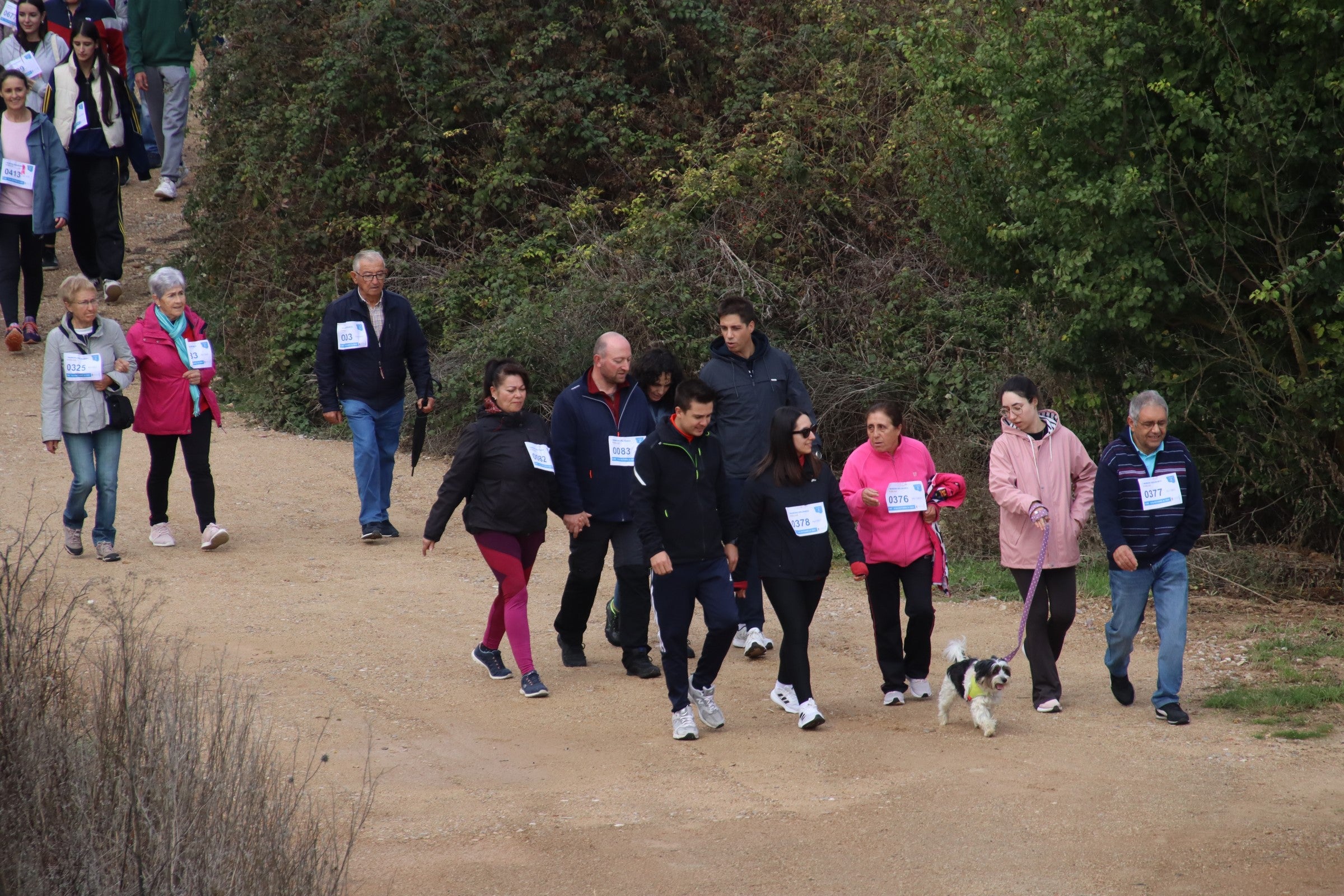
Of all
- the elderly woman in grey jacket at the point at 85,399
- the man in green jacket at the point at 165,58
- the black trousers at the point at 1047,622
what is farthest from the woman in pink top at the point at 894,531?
the man in green jacket at the point at 165,58

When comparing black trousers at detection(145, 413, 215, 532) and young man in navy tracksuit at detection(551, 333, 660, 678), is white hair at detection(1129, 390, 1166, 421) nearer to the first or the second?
young man in navy tracksuit at detection(551, 333, 660, 678)

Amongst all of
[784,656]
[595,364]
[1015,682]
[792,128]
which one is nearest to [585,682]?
[784,656]

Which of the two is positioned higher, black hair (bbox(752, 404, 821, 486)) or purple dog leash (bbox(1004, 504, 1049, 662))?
black hair (bbox(752, 404, 821, 486))

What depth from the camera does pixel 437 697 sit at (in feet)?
25.1

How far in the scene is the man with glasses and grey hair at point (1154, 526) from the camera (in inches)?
281

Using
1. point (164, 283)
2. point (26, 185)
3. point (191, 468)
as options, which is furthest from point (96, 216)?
point (191, 468)

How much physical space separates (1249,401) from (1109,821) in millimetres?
5133

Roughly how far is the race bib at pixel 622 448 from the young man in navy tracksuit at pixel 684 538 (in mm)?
877

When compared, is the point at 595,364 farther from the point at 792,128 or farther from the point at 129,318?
the point at 129,318

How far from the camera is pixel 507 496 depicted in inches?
300

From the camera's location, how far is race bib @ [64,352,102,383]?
9.59m

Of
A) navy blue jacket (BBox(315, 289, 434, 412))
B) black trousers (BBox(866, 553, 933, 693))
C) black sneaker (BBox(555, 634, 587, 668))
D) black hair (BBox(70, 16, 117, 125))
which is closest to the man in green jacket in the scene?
black hair (BBox(70, 16, 117, 125))

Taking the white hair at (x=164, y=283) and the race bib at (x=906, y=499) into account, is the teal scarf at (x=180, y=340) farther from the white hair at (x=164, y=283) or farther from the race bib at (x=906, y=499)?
the race bib at (x=906, y=499)

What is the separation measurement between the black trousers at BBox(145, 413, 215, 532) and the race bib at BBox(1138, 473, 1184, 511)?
668 cm
